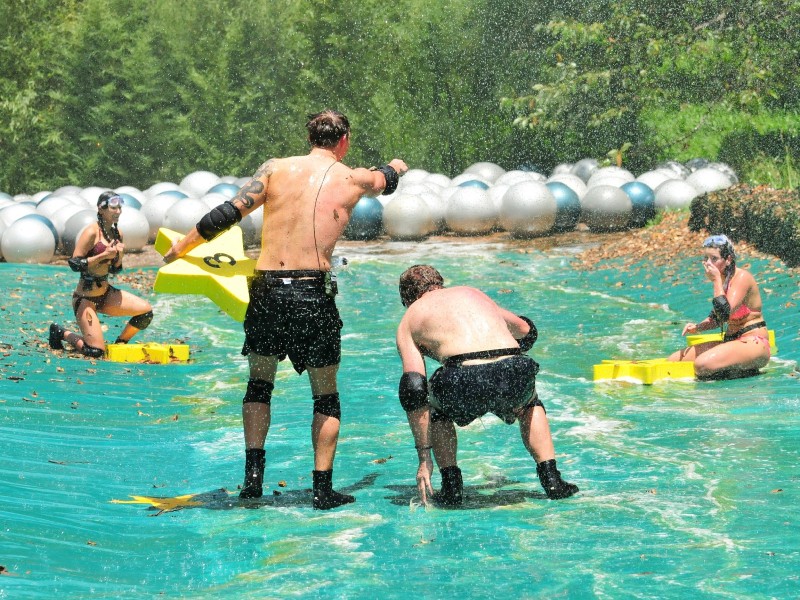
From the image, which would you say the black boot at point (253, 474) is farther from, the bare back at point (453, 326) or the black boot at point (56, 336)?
the black boot at point (56, 336)

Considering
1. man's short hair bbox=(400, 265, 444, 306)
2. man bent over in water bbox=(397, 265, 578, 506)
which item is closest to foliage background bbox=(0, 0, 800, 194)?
man's short hair bbox=(400, 265, 444, 306)

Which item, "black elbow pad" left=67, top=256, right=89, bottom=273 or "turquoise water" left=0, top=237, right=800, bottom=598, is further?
"black elbow pad" left=67, top=256, right=89, bottom=273

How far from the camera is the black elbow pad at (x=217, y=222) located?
6531mm

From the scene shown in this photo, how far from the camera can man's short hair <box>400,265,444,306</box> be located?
688cm

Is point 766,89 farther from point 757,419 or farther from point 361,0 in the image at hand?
point 757,419

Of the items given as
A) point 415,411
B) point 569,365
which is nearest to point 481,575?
point 415,411

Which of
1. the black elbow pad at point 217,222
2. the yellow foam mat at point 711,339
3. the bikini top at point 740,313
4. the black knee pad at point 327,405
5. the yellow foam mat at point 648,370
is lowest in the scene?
the yellow foam mat at point 648,370

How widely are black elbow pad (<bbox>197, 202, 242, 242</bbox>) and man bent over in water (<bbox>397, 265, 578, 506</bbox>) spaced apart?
1100mm

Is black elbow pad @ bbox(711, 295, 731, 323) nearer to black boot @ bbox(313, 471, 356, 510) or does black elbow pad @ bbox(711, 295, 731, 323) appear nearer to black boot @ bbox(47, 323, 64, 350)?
black boot @ bbox(313, 471, 356, 510)

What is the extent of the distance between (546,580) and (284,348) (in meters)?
2.12

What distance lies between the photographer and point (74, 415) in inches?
365

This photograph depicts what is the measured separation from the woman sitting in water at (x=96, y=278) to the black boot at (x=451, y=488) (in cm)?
626

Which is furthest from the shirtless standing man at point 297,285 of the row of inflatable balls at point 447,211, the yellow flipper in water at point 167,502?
the row of inflatable balls at point 447,211

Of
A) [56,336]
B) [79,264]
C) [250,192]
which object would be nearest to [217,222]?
[250,192]
